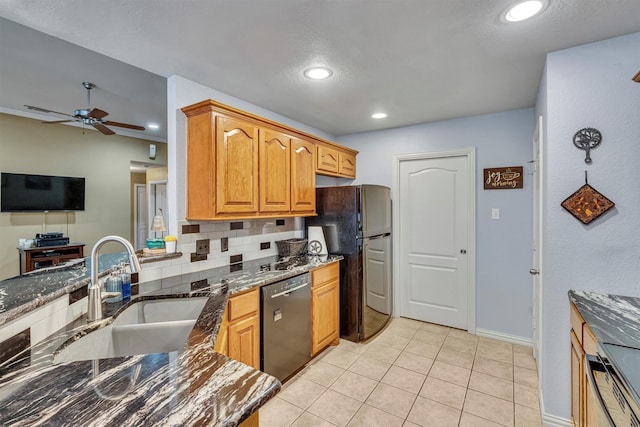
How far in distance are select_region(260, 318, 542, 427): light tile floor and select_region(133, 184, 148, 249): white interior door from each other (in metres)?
3.96

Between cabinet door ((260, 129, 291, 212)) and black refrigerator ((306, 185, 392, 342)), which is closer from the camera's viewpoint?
cabinet door ((260, 129, 291, 212))

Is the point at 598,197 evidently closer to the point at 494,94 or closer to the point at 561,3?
the point at 561,3

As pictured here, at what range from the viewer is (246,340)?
1950mm

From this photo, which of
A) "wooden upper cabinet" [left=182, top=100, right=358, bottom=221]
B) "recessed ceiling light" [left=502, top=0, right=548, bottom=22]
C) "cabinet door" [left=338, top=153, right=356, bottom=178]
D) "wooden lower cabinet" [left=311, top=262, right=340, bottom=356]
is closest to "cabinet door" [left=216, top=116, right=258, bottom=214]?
"wooden upper cabinet" [left=182, top=100, right=358, bottom=221]

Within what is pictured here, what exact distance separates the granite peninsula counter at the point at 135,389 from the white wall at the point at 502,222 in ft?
9.57

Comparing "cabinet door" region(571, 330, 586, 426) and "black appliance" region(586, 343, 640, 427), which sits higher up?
"black appliance" region(586, 343, 640, 427)

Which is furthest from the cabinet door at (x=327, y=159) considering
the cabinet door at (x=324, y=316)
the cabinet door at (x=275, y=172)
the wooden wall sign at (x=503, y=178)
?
the wooden wall sign at (x=503, y=178)

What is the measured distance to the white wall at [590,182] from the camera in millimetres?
1625

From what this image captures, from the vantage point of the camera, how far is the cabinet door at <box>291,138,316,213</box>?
2.79m

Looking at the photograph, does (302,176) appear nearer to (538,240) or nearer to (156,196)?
(538,240)

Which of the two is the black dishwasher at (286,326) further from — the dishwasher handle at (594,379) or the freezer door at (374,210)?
the dishwasher handle at (594,379)

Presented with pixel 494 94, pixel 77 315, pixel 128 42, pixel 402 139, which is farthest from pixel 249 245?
pixel 494 94

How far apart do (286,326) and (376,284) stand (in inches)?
48.5

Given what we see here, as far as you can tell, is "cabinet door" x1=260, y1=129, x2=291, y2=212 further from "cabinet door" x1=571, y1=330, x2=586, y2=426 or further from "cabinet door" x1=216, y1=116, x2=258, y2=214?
"cabinet door" x1=571, y1=330, x2=586, y2=426
